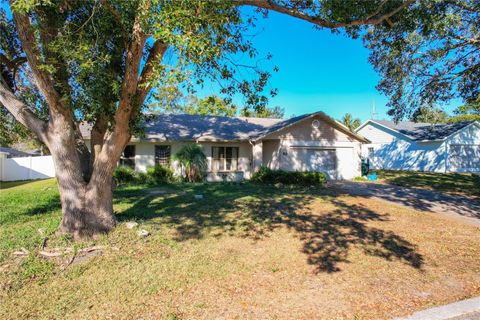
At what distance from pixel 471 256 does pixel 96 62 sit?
7893 mm

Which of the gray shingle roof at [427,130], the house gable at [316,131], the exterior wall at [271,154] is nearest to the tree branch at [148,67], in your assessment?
the house gable at [316,131]

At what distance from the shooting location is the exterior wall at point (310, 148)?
1794 cm

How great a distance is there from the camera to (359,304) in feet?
13.2

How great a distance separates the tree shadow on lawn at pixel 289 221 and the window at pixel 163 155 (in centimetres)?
606

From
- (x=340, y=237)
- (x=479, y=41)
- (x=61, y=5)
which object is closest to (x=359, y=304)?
(x=340, y=237)

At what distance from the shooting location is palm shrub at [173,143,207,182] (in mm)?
16719

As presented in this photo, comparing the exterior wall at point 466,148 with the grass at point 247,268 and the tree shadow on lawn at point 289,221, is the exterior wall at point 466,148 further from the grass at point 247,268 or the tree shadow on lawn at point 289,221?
the grass at point 247,268

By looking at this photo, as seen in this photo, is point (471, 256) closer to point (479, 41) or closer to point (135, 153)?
point (479, 41)

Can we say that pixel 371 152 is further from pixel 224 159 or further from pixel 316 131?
pixel 224 159

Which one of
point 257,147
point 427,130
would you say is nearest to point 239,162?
point 257,147

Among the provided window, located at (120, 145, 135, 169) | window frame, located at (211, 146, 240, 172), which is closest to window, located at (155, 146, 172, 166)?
window, located at (120, 145, 135, 169)

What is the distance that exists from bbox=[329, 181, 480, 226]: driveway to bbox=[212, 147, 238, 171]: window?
767 centimetres

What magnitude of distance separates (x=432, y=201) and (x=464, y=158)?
17.5m

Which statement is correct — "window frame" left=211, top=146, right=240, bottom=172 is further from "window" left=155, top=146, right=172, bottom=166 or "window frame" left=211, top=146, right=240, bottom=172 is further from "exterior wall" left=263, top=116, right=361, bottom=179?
"window" left=155, top=146, right=172, bottom=166
